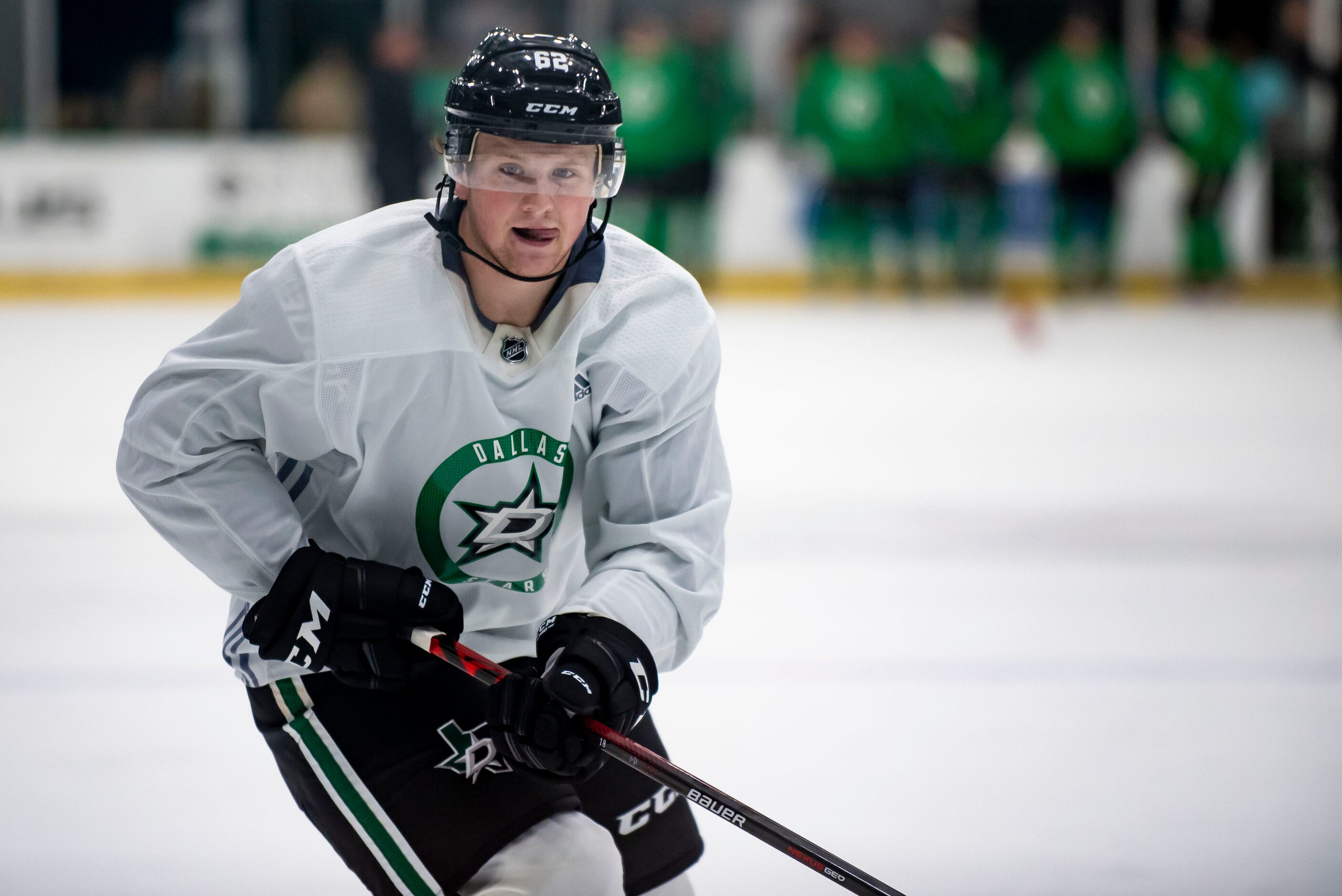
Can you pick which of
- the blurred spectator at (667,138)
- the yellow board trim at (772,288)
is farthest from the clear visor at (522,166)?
the blurred spectator at (667,138)

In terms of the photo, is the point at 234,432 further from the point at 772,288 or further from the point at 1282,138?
the point at 1282,138

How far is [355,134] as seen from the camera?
9383 millimetres

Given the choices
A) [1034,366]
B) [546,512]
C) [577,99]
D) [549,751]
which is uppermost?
[577,99]

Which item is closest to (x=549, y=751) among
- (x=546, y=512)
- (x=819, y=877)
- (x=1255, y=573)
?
(x=546, y=512)

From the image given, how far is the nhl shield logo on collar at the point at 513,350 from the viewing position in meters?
1.54

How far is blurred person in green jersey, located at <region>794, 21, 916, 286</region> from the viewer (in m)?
8.88

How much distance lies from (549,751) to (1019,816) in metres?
1.07

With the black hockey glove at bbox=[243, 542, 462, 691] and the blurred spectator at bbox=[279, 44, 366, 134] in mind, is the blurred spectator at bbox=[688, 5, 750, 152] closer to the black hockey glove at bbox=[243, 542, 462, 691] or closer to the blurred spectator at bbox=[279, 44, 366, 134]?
the blurred spectator at bbox=[279, 44, 366, 134]

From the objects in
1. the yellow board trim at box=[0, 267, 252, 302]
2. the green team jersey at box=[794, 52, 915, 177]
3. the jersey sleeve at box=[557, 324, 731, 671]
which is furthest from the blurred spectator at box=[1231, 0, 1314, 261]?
the jersey sleeve at box=[557, 324, 731, 671]

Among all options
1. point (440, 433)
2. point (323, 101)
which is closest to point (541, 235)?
point (440, 433)

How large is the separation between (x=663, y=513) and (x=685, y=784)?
0.27 m

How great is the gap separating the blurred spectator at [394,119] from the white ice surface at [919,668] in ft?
9.66

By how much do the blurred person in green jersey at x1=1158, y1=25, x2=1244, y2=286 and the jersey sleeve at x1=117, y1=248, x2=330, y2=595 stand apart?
8.12 m

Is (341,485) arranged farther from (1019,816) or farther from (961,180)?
(961,180)
